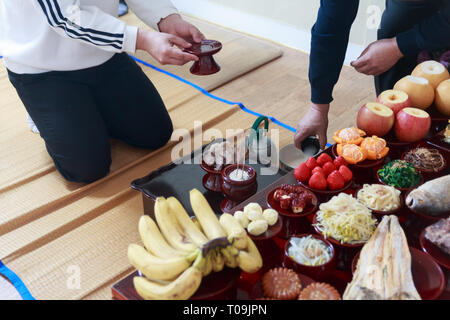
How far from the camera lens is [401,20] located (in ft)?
6.38

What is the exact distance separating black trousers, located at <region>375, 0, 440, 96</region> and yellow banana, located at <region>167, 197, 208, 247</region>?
4.53 feet

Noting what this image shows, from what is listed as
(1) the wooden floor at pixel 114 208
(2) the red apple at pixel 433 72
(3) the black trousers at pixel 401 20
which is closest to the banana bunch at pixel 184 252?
(1) the wooden floor at pixel 114 208

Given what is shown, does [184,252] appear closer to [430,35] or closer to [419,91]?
[419,91]

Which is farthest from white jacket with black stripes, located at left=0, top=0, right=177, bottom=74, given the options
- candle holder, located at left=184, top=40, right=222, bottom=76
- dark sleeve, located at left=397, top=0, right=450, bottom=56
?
dark sleeve, located at left=397, top=0, right=450, bottom=56

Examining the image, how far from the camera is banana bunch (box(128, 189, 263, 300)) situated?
83 centimetres

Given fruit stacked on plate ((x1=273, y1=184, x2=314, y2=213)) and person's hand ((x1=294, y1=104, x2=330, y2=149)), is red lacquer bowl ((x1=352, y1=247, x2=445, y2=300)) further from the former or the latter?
person's hand ((x1=294, y1=104, x2=330, y2=149))

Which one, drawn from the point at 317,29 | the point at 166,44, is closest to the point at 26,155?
the point at 166,44

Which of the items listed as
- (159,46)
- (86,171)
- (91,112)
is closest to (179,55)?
(159,46)

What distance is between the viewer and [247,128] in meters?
2.36

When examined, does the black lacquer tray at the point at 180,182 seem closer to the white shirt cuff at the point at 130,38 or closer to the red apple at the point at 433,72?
the white shirt cuff at the point at 130,38

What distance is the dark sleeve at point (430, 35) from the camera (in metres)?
1.60

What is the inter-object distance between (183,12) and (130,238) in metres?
2.70

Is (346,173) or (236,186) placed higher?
(346,173)

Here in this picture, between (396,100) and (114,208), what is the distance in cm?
113
